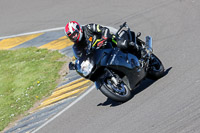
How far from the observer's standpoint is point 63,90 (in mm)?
10109

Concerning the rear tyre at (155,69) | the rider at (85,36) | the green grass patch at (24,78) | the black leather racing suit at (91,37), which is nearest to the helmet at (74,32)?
the rider at (85,36)

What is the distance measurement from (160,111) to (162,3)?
299 inches

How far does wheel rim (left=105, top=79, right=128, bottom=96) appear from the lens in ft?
24.5

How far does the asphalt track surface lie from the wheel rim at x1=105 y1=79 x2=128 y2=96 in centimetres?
27

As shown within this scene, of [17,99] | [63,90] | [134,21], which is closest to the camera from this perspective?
[63,90]

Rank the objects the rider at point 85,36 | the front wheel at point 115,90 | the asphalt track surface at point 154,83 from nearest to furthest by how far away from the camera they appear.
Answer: the asphalt track surface at point 154,83 → the front wheel at point 115,90 → the rider at point 85,36

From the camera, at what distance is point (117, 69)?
7703 mm

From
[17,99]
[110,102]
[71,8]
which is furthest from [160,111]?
[71,8]

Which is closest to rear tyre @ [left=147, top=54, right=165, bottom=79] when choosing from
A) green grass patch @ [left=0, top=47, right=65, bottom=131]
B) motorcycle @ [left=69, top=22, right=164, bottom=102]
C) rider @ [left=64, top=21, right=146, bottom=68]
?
motorcycle @ [left=69, top=22, right=164, bottom=102]

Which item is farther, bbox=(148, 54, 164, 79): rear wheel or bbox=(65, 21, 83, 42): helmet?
bbox=(148, 54, 164, 79): rear wheel

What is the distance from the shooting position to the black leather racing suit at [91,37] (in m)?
7.71

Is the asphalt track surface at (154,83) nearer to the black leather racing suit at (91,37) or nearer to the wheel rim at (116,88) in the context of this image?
the wheel rim at (116,88)

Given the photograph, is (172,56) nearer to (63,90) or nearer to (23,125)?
(63,90)

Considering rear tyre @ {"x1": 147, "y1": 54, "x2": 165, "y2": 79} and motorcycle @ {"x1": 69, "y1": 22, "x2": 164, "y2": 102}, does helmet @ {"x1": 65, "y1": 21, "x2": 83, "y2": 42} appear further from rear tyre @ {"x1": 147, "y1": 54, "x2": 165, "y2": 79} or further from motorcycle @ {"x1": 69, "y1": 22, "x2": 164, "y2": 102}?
rear tyre @ {"x1": 147, "y1": 54, "x2": 165, "y2": 79}
